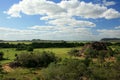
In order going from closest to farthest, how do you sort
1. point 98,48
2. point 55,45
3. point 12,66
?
point 12,66 → point 98,48 → point 55,45

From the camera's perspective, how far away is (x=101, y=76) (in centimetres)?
4303

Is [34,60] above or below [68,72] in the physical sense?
below

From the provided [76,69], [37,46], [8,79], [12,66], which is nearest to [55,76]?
[76,69]

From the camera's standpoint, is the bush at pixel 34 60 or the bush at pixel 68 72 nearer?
the bush at pixel 68 72

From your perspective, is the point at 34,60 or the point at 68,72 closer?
the point at 68,72

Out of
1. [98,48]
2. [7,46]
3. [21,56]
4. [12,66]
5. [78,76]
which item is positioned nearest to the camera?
[78,76]

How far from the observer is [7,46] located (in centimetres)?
17138

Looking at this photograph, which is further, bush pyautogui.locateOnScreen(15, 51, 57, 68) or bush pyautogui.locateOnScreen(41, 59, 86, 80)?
bush pyautogui.locateOnScreen(15, 51, 57, 68)

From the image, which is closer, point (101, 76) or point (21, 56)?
point (101, 76)

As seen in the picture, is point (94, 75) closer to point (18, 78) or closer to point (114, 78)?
point (114, 78)

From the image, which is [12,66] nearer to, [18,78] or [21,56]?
[21,56]

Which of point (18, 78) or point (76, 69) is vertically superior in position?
point (76, 69)

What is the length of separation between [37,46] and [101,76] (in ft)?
440

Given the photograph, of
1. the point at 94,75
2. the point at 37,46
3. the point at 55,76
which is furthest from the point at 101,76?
the point at 37,46
